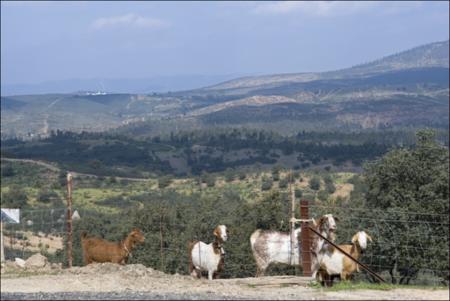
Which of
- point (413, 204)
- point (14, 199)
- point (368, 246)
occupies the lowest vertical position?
point (14, 199)

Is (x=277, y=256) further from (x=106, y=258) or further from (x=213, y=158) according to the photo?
→ (x=213, y=158)

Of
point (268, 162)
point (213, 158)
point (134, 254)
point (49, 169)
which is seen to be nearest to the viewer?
point (134, 254)

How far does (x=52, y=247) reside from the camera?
145 ft

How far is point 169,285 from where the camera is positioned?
15547mm

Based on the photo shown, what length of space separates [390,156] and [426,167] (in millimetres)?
1653

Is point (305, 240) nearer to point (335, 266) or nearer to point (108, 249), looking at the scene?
point (335, 266)

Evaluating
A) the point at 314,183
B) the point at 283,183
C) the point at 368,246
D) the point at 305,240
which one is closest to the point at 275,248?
the point at 305,240

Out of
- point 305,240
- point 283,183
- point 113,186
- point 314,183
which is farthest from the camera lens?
point 113,186

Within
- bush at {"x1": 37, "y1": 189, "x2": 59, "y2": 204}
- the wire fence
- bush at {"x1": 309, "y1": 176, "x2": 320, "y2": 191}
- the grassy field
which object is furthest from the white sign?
bush at {"x1": 309, "y1": 176, "x2": 320, "y2": 191}

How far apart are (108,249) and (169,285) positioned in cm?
377

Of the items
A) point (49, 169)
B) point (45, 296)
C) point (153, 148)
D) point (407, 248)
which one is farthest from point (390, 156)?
point (153, 148)

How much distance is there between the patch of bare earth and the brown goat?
121 cm

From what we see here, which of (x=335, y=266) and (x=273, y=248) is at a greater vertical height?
(x=335, y=266)

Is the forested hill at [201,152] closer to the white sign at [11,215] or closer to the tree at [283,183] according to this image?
the tree at [283,183]
